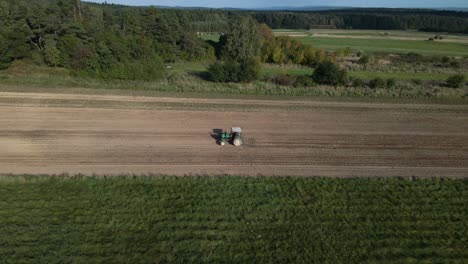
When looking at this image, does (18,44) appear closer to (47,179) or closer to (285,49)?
(47,179)

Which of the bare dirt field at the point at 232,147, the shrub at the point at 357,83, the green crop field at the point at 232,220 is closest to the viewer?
the green crop field at the point at 232,220

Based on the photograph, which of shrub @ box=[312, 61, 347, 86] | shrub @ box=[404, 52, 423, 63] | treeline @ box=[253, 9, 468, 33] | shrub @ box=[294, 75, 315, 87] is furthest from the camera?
treeline @ box=[253, 9, 468, 33]

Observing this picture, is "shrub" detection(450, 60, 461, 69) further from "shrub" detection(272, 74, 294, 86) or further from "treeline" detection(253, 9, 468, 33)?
"treeline" detection(253, 9, 468, 33)

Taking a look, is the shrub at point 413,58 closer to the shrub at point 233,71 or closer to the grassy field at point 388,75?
the grassy field at point 388,75

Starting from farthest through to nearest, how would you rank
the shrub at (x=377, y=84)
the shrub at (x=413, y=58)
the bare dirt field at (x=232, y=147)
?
the shrub at (x=413, y=58), the shrub at (x=377, y=84), the bare dirt field at (x=232, y=147)

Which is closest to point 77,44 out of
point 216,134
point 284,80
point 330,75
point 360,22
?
point 284,80

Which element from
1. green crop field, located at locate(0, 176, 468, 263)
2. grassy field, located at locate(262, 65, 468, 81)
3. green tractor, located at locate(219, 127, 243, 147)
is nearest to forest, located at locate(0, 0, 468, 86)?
grassy field, located at locate(262, 65, 468, 81)

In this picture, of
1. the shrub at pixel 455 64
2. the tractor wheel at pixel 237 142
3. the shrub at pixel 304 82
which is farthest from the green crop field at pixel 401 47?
the tractor wheel at pixel 237 142
